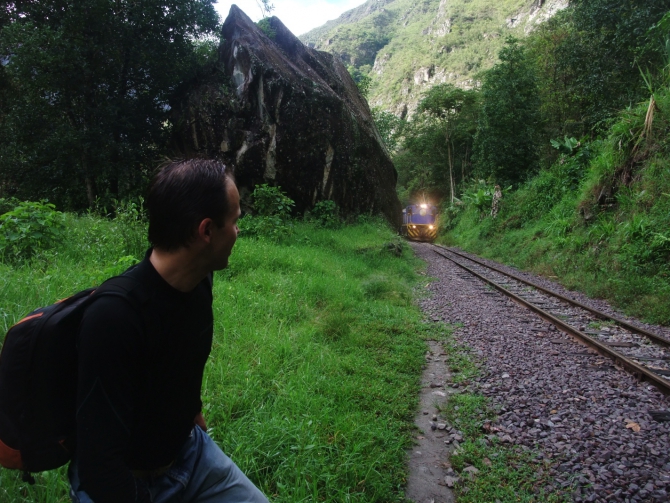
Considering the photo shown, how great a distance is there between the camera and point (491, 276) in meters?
11.0

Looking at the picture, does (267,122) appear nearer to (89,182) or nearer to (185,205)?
(89,182)

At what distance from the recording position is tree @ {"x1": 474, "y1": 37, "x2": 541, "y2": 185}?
18.8 meters

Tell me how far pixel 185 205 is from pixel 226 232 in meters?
0.16

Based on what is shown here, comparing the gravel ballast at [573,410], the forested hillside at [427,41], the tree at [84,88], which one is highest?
the forested hillside at [427,41]

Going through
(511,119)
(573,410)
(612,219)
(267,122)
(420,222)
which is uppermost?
(511,119)

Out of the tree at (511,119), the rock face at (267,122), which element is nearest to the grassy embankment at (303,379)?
the rock face at (267,122)

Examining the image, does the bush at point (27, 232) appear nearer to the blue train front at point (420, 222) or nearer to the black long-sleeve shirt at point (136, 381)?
the black long-sleeve shirt at point (136, 381)

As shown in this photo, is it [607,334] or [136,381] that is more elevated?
[136,381]

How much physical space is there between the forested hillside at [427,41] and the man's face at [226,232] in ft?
190

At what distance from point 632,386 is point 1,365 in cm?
523

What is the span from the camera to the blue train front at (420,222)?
25.8 meters

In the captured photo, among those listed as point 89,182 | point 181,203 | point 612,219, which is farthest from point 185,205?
point 89,182

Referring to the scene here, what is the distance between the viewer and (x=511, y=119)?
19.1 meters

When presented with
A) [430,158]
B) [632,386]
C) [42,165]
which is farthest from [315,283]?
[430,158]
